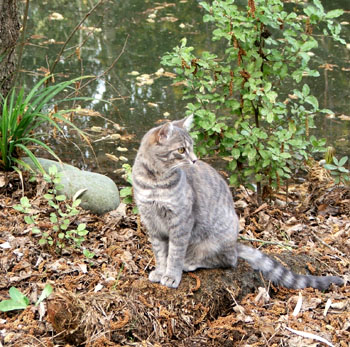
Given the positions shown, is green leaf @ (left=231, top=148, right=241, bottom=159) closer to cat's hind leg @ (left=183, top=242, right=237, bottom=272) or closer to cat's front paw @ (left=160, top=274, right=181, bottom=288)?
cat's hind leg @ (left=183, top=242, right=237, bottom=272)

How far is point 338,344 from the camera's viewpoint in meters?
3.48

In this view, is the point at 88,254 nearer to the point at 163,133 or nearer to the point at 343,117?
the point at 163,133

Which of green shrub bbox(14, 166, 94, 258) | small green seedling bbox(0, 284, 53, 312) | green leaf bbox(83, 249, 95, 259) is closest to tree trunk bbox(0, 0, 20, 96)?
green shrub bbox(14, 166, 94, 258)

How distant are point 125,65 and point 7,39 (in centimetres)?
308

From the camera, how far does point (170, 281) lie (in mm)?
3754

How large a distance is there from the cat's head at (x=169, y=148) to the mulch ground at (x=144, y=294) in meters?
0.79

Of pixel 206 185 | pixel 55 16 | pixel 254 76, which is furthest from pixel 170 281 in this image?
pixel 55 16

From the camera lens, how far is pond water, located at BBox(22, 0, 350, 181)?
6527 millimetres

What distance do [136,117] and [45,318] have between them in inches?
153

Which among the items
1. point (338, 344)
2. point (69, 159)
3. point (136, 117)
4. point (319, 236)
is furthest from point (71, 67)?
point (338, 344)

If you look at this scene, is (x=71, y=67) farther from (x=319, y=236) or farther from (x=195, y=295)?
(x=195, y=295)

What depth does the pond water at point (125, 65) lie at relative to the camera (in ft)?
21.4

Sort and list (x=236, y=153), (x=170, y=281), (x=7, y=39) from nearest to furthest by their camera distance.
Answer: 1. (x=170, y=281)
2. (x=236, y=153)
3. (x=7, y=39)

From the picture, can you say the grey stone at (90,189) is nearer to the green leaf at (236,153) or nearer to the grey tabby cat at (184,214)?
the green leaf at (236,153)
